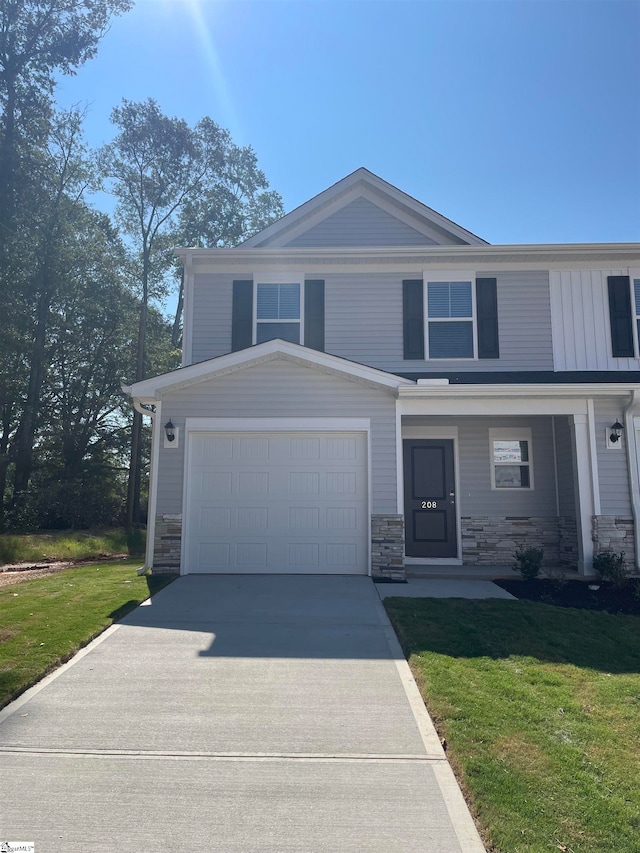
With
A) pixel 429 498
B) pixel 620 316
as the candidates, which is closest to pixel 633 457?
pixel 620 316

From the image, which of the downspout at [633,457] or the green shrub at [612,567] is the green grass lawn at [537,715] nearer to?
the green shrub at [612,567]

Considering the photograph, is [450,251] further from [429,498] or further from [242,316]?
[429,498]

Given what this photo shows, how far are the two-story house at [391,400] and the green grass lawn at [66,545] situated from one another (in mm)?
5576

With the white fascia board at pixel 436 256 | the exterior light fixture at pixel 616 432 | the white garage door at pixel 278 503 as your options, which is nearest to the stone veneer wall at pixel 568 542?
the exterior light fixture at pixel 616 432

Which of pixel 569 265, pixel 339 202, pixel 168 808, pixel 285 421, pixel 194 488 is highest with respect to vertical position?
pixel 339 202

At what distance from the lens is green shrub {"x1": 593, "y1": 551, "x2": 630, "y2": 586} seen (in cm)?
816

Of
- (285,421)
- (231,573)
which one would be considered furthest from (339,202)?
(231,573)

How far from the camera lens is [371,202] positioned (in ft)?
39.8

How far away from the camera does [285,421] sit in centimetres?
877

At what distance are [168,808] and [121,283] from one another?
23.0 meters

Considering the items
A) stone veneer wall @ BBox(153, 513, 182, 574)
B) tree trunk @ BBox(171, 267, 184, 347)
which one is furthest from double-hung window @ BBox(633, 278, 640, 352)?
tree trunk @ BBox(171, 267, 184, 347)

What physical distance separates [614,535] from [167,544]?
680 cm

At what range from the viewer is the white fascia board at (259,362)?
867 centimetres

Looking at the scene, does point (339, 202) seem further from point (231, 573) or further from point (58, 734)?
point (58, 734)
